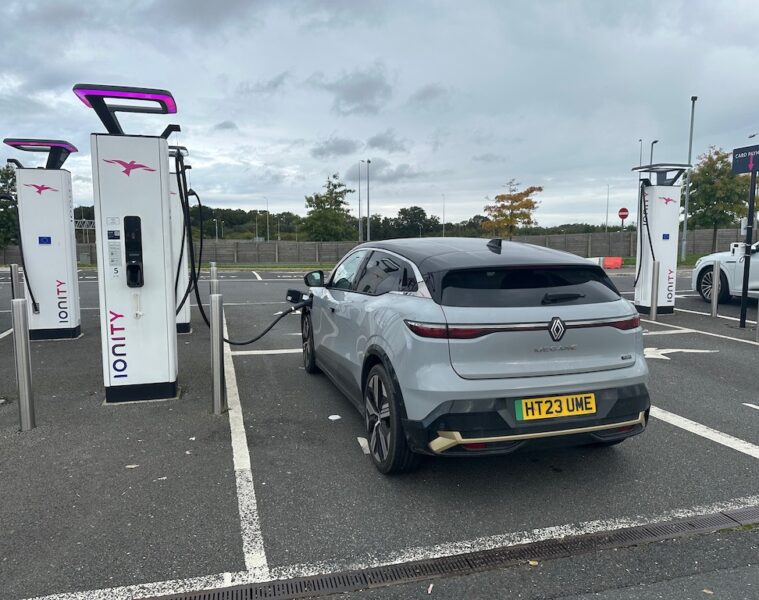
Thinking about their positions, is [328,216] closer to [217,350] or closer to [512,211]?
[512,211]

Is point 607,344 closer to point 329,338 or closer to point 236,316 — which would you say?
point 329,338

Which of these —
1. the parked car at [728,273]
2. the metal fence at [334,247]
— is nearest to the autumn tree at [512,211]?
the metal fence at [334,247]

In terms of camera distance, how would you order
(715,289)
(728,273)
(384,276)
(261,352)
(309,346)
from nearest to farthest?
(384,276), (309,346), (261,352), (715,289), (728,273)

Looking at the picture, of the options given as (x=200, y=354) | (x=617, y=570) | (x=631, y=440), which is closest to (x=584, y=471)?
(x=631, y=440)

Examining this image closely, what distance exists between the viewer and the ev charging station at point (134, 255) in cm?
493

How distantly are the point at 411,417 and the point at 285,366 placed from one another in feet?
12.2

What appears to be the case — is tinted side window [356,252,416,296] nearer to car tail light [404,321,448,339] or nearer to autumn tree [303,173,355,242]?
car tail light [404,321,448,339]

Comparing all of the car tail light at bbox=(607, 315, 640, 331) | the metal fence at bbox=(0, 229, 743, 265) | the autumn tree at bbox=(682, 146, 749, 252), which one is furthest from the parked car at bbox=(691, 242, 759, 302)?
the metal fence at bbox=(0, 229, 743, 265)

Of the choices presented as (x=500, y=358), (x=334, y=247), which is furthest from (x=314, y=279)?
(x=334, y=247)

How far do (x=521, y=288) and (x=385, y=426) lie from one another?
1265 mm

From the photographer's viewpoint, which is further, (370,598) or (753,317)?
(753,317)

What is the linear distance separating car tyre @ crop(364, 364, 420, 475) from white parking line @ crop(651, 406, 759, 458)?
2.49 metres

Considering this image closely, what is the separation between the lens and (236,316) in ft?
35.6

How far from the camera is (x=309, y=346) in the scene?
625 centimetres
